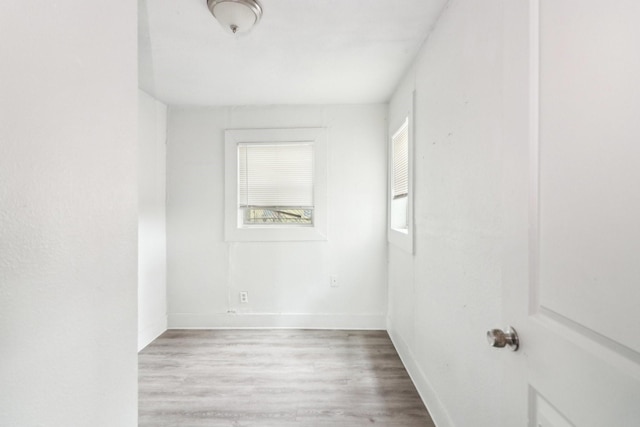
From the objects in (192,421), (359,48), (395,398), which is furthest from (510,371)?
(359,48)

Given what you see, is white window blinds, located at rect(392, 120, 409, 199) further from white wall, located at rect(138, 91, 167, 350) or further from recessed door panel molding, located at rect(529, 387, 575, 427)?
white wall, located at rect(138, 91, 167, 350)

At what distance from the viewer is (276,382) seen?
6.98 ft

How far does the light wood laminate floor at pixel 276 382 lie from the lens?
1792 mm

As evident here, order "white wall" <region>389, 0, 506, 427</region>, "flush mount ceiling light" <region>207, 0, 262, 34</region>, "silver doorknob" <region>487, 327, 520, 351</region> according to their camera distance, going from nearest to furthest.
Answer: "silver doorknob" <region>487, 327, 520, 351</region>, "white wall" <region>389, 0, 506, 427</region>, "flush mount ceiling light" <region>207, 0, 262, 34</region>

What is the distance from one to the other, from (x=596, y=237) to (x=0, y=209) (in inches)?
42.2

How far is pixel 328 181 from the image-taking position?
9.98 ft

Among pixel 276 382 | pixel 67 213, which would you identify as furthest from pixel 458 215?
pixel 276 382

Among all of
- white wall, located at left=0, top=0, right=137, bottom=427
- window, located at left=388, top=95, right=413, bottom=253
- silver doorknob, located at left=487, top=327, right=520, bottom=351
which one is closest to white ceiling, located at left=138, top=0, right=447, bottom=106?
A: window, located at left=388, top=95, right=413, bottom=253

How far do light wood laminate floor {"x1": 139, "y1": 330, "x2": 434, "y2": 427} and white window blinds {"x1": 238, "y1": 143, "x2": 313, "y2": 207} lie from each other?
4.57 feet

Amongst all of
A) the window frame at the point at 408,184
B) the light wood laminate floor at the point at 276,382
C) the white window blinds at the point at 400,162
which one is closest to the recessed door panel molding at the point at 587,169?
the window frame at the point at 408,184

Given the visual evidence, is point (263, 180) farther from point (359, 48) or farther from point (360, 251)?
point (359, 48)

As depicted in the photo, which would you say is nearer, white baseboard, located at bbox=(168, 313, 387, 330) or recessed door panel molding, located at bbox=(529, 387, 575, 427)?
recessed door panel molding, located at bbox=(529, 387, 575, 427)

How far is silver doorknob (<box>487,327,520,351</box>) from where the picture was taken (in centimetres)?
74

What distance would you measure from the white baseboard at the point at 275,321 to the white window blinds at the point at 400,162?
1.35m
